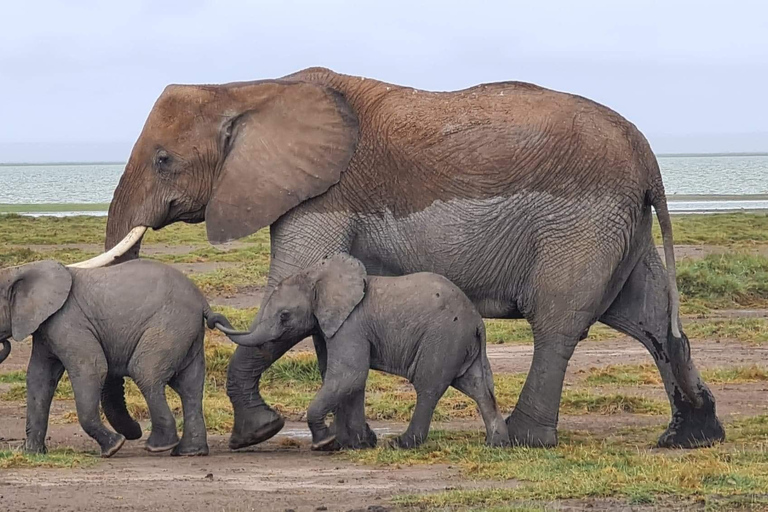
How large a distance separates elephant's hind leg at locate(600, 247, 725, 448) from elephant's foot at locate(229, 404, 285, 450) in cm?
230

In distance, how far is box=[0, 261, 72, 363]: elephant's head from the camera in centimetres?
876

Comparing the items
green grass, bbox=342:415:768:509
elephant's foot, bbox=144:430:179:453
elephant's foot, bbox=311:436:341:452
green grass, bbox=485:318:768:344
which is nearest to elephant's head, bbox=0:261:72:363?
elephant's foot, bbox=144:430:179:453

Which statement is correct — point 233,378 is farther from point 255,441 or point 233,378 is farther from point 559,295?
point 559,295

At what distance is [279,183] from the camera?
9.29m

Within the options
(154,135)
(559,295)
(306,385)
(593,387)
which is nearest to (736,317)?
(593,387)

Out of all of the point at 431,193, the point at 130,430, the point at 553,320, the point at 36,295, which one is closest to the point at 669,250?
the point at 553,320

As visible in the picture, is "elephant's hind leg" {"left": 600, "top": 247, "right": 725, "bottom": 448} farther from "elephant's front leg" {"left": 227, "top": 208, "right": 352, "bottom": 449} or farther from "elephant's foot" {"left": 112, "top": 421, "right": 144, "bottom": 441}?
"elephant's foot" {"left": 112, "top": 421, "right": 144, "bottom": 441}

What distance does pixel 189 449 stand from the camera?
912 cm

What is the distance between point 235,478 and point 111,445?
1146 mm

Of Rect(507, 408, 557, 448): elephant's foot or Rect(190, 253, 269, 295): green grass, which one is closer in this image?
Rect(507, 408, 557, 448): elephant's foot

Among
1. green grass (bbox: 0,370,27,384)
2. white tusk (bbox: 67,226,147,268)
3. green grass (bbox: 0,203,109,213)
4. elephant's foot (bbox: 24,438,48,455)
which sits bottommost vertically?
green grass (bbox: 0,203,109,213)

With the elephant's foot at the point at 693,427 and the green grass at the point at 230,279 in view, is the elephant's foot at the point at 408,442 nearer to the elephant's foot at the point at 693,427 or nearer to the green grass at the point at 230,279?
the elephant's foot at the point at 693,427

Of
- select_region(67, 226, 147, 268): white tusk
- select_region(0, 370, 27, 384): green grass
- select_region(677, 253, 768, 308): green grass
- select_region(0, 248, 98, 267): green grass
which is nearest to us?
select_region(67, 226, 147, 268): white tusk

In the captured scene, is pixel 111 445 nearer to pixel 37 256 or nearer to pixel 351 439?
pixel 351 439
